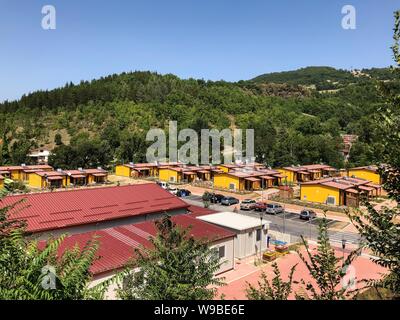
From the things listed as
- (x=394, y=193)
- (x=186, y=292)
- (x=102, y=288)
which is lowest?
(x=186, y=292)

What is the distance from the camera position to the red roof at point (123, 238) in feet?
55.0

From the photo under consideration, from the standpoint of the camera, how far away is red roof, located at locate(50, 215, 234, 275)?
16766mm

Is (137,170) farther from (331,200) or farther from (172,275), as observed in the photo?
(172,275)

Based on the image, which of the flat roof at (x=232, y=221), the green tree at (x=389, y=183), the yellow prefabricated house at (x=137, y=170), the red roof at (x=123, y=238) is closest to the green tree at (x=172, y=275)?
the green tree at (x=389, y=183)

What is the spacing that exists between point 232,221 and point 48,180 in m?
36.0

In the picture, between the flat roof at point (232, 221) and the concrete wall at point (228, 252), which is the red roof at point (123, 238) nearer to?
the concrete wall at point (228, 252)

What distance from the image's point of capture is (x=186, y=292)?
882 centimetres

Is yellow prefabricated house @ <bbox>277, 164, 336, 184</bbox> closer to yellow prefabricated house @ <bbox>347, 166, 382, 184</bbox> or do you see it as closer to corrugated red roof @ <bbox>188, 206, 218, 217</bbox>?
yellow prefabricated house @ <bbox>347, 166, 382, 184</bbox>

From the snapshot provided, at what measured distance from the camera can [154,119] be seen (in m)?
107

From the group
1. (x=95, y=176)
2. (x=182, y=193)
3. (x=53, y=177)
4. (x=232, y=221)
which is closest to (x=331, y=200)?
(x=182, y=193)

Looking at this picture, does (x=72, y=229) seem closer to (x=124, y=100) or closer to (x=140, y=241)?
(x=140, y=241)

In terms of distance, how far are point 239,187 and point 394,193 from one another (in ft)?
137

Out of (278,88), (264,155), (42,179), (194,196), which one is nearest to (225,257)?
(194,196)

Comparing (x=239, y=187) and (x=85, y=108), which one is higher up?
(x=85, y=108)
